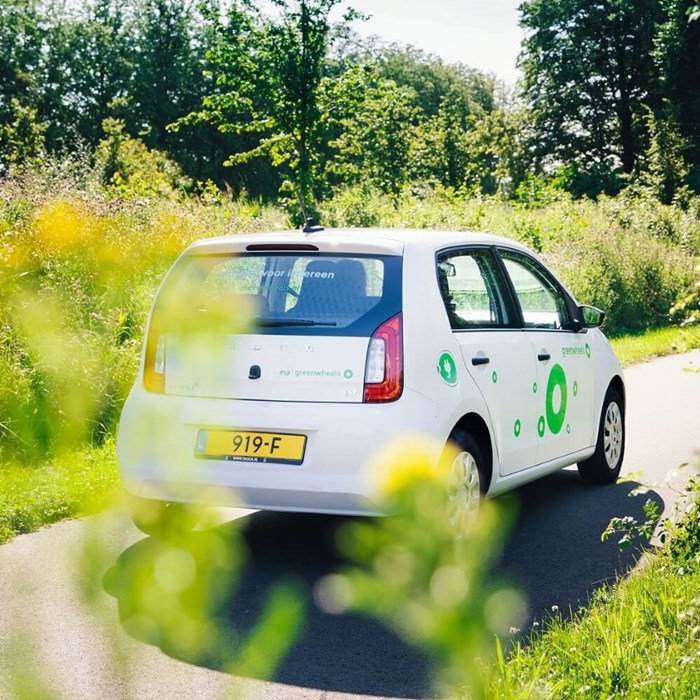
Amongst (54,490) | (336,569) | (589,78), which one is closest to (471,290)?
(336,569)

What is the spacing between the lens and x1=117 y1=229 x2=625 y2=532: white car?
17.9ft

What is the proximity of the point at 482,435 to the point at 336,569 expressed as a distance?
43.4 inches

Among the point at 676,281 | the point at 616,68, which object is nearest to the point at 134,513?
the point at 676,281

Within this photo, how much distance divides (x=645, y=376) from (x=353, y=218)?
352 inches

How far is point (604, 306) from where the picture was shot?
21031 millimetres

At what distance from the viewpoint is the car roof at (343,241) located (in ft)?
19.1

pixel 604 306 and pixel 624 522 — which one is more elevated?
pixel 624 522

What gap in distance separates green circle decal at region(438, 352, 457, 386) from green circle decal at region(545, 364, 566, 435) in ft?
4.63

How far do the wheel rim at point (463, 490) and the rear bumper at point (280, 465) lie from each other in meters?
0.27

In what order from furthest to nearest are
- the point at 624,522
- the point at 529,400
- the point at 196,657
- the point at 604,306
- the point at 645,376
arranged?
the point at 604,306 → the point at 645,376 → the point at 529,400 → the point at 624,522 → the point at 196,657

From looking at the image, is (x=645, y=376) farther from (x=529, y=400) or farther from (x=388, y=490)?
(x=388, y=490)

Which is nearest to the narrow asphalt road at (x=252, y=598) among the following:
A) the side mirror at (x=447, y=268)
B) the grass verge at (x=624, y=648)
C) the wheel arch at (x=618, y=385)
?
the grass verge at (x=624, y=648)

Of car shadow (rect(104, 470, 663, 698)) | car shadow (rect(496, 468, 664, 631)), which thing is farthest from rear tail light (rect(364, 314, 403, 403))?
car shadow (rect(496, 468, 664, 631))

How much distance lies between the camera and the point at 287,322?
5.71 meters
